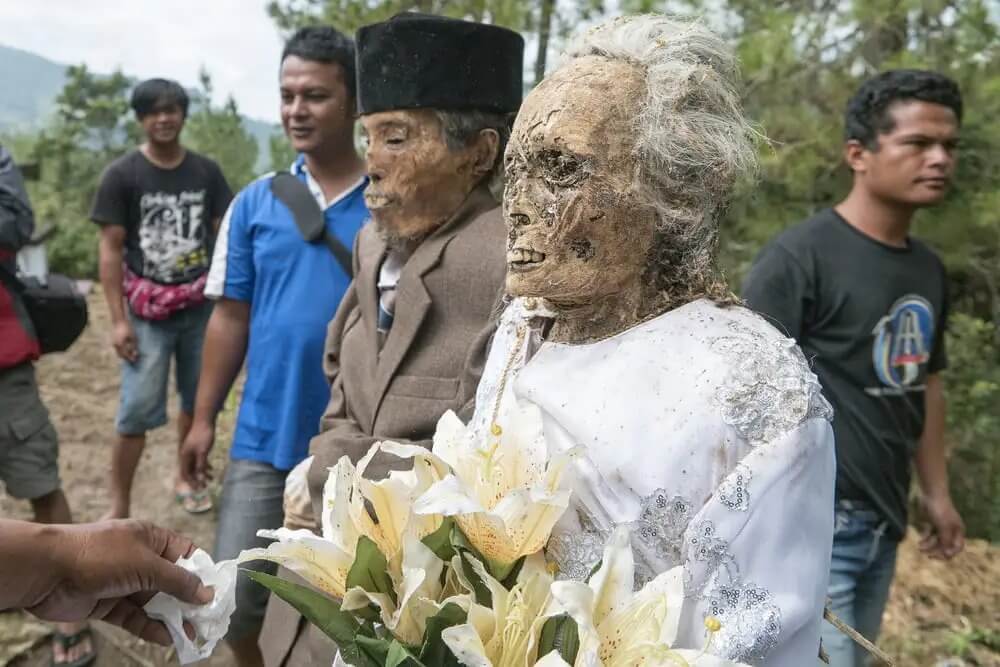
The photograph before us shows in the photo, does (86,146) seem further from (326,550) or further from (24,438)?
(326,550)

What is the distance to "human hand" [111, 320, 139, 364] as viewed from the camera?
4617 millimetres

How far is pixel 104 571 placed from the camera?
5.53 ft

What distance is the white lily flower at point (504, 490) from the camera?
130 centimetres

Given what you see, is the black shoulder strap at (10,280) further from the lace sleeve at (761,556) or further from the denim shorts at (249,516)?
the lace sleeve at (761,556)

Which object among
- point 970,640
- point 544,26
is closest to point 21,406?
point 544,26

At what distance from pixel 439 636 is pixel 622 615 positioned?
26cm

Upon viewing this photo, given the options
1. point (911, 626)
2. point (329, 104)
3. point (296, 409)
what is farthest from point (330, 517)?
point (911, 626)

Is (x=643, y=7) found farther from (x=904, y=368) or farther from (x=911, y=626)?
(x=911, y=626)

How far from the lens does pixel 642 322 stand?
1635mm

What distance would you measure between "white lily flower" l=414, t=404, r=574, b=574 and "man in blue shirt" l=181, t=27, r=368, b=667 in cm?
165

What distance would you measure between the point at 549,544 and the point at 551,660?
0.96 ft

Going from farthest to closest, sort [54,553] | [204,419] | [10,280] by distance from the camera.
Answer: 1. [10,280]
2. [204,419]
3. [54,553]

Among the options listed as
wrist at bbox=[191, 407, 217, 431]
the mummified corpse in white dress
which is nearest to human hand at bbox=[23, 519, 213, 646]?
the mummified corpse in white dress

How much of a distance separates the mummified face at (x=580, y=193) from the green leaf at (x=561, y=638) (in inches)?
21.6
